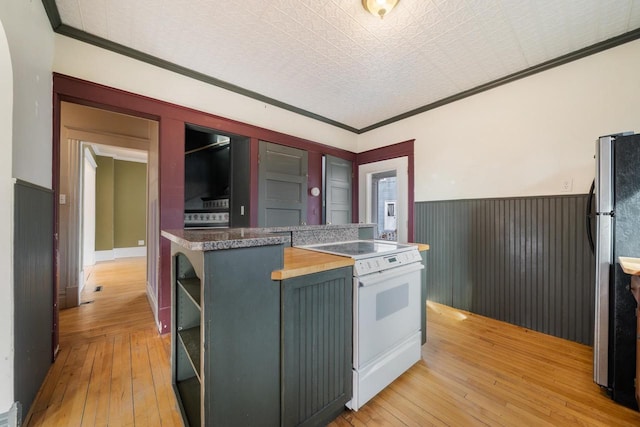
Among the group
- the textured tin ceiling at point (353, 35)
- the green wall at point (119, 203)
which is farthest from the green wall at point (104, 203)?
the textured tin ceiling at point (353, 35)

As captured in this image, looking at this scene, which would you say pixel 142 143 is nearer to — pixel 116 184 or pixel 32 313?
pixel 32 313

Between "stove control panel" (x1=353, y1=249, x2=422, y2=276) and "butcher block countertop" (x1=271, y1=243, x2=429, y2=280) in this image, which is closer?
"butcher block countertop" (x1=271, y1=243, x2=429, y2=280)

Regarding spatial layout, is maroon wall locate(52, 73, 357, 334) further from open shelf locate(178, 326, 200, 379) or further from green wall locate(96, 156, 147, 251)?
green wall locate(96, 156, 147, 251)

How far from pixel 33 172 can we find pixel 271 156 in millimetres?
2148

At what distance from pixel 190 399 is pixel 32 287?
118 centimetres

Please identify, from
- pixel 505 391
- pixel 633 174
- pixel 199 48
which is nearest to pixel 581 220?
pixel 633 174

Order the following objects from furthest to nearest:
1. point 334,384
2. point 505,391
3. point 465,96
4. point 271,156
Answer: point 271,156
point 465,96
point 505,391
point 334,384

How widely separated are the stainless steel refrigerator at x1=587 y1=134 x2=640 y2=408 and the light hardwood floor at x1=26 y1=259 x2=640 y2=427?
178mm

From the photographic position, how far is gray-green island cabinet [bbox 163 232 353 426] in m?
0.99

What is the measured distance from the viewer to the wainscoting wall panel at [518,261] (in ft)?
7.32

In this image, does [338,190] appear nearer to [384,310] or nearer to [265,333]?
[384,310]

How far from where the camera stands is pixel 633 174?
59.2 inches

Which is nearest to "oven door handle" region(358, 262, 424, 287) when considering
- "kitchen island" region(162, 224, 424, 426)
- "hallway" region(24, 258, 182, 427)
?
"kitchen island" region(162, 224, 424, 426)

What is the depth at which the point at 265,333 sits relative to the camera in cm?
112
